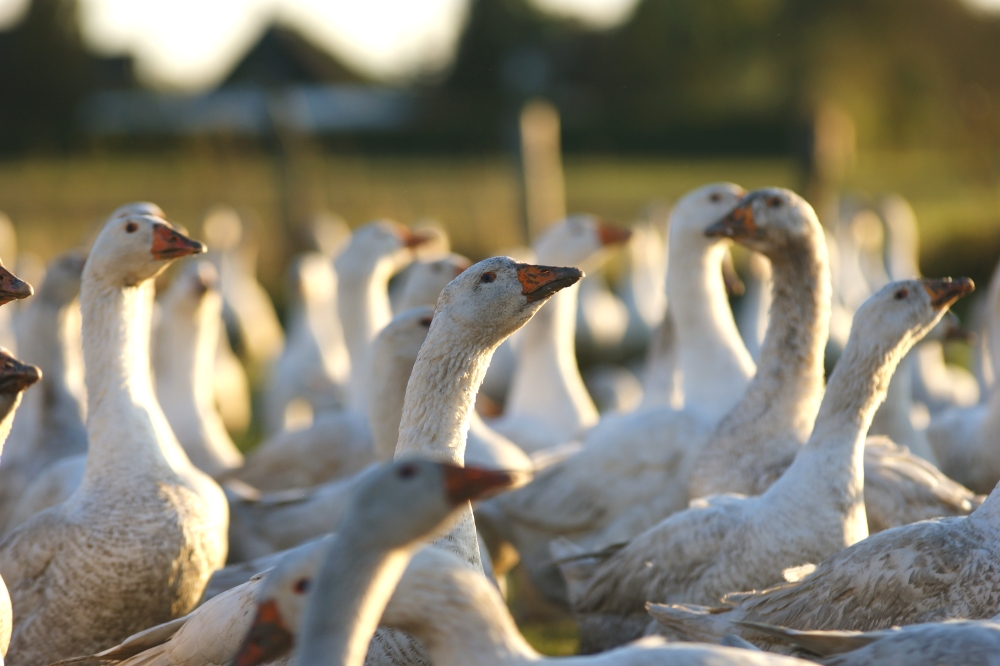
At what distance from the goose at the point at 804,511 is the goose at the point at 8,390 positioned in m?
2.37

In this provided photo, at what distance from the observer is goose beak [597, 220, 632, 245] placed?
27.1ft

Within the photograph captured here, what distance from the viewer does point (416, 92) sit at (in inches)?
1948

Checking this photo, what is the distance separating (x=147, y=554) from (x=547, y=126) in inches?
509

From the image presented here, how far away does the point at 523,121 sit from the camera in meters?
16.0

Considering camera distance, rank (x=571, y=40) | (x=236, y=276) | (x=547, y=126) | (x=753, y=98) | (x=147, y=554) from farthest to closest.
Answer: (x=571, y=40) < (x=753, y=98) < (x=547, y=126) < (x=236, y=276) < (x=147, y=554)

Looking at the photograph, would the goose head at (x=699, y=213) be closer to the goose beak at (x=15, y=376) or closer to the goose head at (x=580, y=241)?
the goose head at (x=580, y=241)

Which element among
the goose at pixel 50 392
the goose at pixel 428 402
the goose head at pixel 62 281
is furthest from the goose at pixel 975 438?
the goose head at pixel 62 281

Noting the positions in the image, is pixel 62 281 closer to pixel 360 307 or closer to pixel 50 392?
pixel 50 392

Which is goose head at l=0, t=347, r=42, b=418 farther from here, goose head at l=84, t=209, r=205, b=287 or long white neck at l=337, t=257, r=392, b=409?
long white neck at l=337, t=257, r=392, b=409

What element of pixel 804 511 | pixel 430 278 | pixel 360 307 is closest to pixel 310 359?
pixel 360 307

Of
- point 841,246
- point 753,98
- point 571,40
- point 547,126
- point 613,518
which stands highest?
point 571,40

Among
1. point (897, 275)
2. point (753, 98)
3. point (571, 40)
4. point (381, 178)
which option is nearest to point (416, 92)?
point (571, 40)

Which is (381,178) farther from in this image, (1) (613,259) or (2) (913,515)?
(2) (913,515)

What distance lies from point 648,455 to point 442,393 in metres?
2.17
